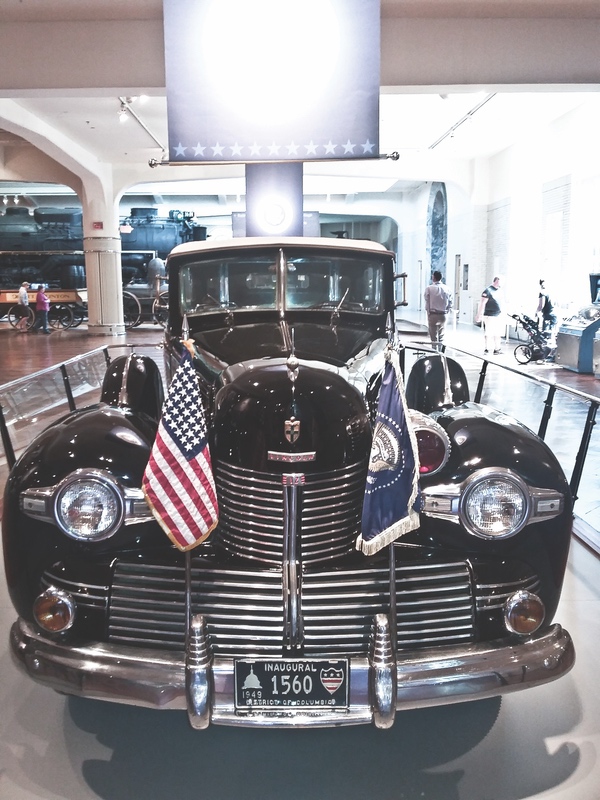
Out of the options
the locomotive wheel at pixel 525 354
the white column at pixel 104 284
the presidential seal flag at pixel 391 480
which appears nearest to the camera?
the presidential seal flag at pixel 391 480

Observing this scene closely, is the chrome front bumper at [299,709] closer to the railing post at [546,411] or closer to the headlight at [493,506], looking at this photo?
the headlight at [493,506]

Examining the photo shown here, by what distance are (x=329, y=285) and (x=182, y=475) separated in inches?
74.7

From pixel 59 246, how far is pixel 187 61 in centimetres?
2019

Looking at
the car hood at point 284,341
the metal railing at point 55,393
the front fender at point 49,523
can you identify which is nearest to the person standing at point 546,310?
the metal railing at point 55,393

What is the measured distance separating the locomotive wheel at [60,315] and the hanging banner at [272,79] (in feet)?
57.0

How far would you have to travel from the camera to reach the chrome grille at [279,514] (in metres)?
2.21

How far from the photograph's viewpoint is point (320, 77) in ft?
18.7

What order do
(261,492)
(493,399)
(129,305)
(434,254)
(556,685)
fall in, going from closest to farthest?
(261,492)
(556,685)
(493,399)
(129,305)
(434,254)

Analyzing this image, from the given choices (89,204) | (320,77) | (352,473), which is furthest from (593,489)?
(89,204)

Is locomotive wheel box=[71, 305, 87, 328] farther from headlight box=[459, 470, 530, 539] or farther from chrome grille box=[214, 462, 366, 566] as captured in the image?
headlight box=[459, 470, 530, 539]

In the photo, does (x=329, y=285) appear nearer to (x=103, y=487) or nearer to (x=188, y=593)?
(x=103, y=487)

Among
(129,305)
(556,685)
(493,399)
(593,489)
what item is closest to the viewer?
(556,685)

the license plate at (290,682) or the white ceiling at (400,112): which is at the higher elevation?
the white ceiling at (400,112)

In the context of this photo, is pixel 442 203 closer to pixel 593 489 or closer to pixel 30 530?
pixel 593 489
